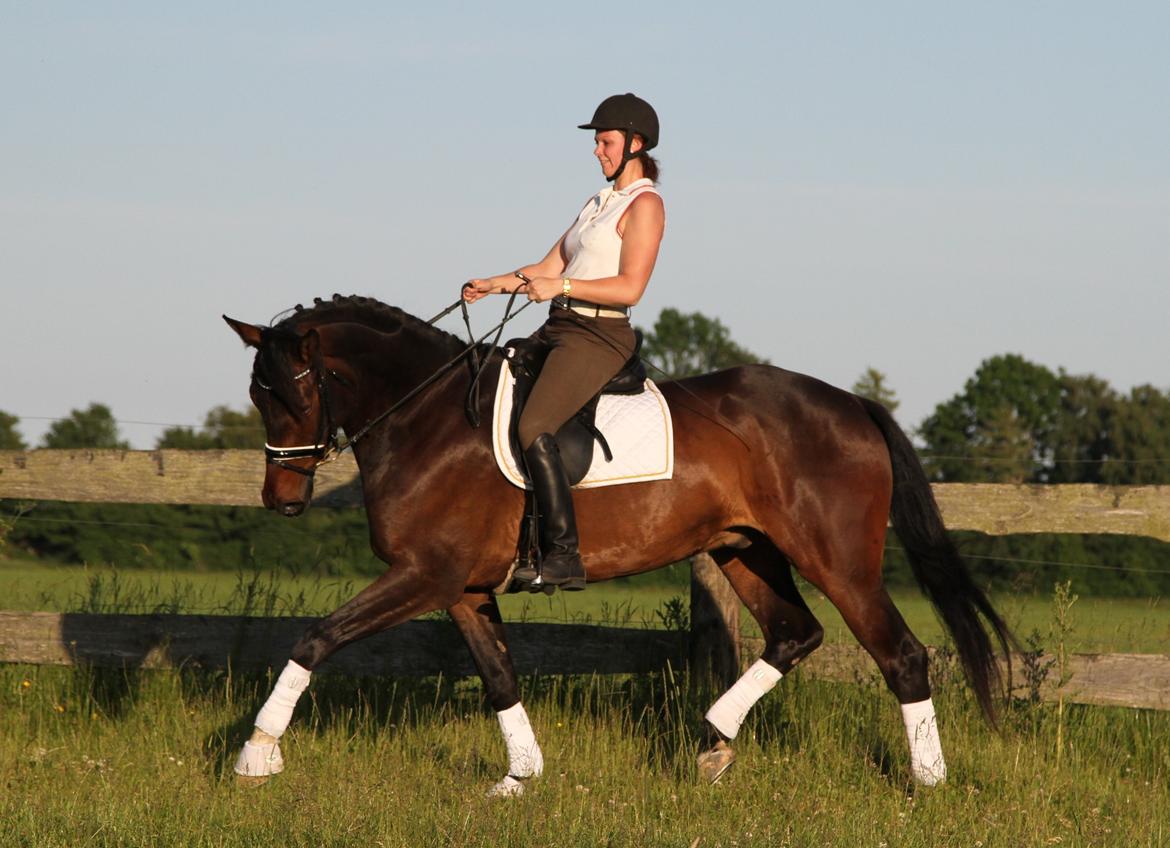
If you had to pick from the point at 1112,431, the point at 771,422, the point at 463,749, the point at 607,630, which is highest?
the point at 1112,431

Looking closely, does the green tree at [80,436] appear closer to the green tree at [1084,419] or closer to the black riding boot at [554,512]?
the black riding boot at [554,512]

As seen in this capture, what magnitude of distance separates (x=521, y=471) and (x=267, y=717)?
1.62 metres

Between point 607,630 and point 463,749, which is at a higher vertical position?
point 607,630

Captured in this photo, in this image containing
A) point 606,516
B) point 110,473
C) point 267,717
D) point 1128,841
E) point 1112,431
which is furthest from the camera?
point 1112,431

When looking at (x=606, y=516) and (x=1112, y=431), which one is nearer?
(x=606, y=516)

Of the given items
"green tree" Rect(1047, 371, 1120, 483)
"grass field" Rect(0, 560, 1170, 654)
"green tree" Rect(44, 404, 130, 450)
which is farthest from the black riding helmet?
"green tree" Rect(1047, 371, 1120, 483)

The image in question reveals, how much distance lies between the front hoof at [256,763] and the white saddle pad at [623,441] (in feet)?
5.47

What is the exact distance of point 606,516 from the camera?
22.3ft

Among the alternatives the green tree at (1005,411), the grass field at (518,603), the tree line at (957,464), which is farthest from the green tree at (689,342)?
the grass field at (518,603)

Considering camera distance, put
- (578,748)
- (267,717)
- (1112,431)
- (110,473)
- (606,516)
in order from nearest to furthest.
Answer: (267,717), (606,516), (578,748), (110,473), (1112,431)

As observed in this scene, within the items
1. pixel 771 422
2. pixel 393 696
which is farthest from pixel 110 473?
pixel 771 422

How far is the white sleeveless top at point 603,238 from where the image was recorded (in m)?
6.79

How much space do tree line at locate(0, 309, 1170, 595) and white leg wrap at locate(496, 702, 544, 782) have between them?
1.87m

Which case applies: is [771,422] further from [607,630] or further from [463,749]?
[463,749]
